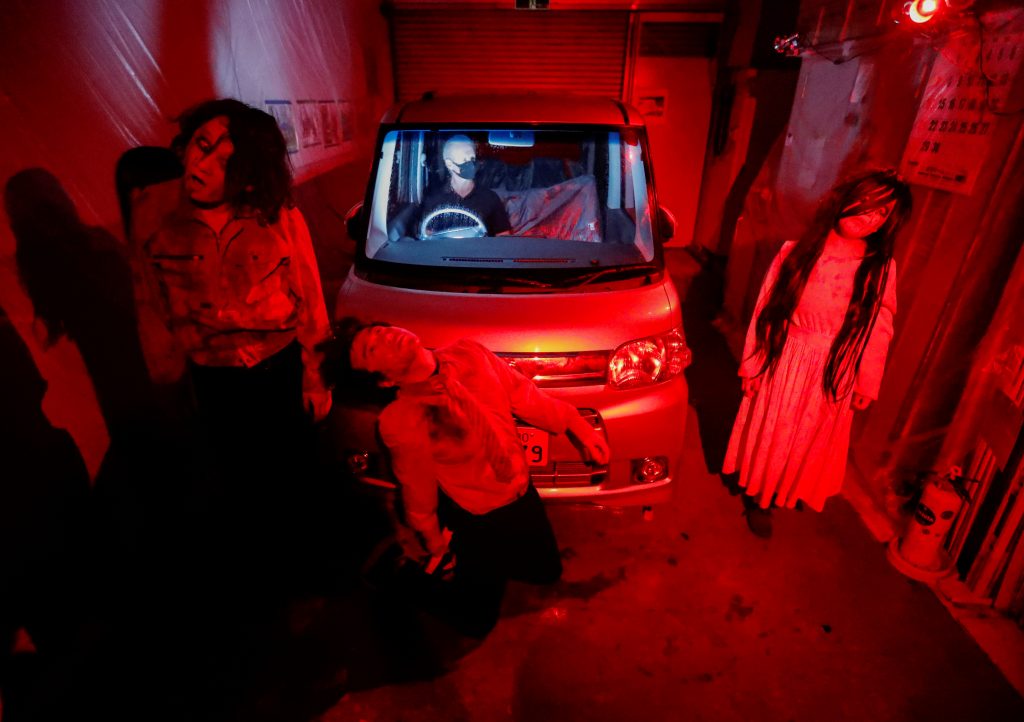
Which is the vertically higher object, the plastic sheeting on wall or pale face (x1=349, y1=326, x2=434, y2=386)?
the plastic sheeting on wall

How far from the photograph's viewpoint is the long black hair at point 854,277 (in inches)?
96.0

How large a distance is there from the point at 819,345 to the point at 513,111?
2.22 metres

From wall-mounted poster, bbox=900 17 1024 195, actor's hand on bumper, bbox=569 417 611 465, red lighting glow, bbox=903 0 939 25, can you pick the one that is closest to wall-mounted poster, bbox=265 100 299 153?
Answer: actor's hand on bumper, bbox=569 417 611 465

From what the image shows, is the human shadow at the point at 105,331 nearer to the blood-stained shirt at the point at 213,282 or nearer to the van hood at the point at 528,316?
the blood-stained shirt at the point at 213,282

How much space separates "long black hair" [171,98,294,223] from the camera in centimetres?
244

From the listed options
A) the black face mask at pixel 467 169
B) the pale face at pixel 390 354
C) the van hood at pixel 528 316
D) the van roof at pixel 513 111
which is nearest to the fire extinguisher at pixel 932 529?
the van hood at pixel 528 316

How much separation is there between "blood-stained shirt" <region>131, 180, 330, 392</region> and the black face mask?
4.28 feet

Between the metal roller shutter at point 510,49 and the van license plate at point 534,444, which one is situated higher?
the metal roller shutter at point 510,49

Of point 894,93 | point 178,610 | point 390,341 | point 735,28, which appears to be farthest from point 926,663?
point 735,28

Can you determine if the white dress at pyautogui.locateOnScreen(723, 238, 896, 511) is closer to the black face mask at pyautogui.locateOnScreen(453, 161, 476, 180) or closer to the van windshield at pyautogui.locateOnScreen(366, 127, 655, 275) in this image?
the van windshield at pyautogui.locateOnScreen(366, 127, 655, 275)

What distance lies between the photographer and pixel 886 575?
301 centimetres

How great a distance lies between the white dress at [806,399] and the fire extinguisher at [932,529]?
16.5 inches

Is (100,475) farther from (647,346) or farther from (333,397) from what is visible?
(647,346)

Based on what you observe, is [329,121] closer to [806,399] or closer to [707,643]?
[806,399]
